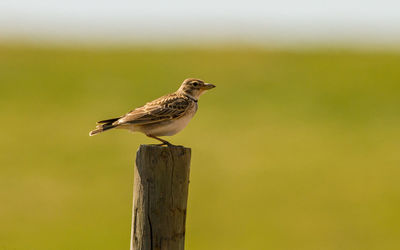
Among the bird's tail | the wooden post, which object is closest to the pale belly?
the bird's tail

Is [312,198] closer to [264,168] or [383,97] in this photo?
[264,168]

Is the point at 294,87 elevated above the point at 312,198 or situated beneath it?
elevated above

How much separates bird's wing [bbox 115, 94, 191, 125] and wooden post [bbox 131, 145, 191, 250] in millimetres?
2084

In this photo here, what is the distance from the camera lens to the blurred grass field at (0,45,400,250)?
93.4ft

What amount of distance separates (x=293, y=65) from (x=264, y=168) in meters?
16.8

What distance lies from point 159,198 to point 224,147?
31.5m

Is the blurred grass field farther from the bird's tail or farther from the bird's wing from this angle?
the bird's tail

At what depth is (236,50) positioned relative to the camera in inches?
2050

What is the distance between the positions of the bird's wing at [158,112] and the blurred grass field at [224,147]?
50.7ft

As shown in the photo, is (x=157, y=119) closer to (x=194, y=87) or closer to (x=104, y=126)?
(x=104, y=126)

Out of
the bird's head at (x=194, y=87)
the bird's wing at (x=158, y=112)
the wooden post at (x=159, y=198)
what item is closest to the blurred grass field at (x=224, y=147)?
the bird's head at (x=194, y=87)

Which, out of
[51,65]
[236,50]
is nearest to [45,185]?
[51,65]

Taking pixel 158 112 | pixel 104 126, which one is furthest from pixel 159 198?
pixel 158 112

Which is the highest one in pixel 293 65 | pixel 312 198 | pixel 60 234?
pixel 293 65
